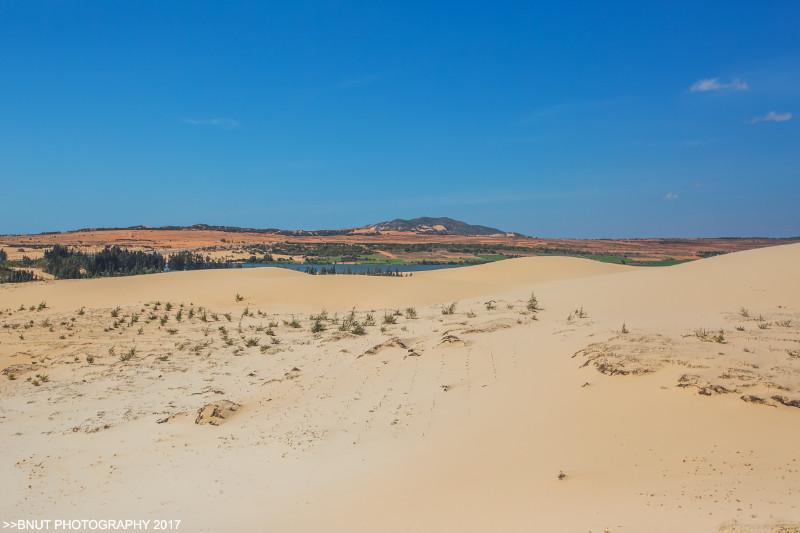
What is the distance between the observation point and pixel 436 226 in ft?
422

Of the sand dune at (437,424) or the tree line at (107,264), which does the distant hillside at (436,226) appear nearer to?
the tree line at (107,264)

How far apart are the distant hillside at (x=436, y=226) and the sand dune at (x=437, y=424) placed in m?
111

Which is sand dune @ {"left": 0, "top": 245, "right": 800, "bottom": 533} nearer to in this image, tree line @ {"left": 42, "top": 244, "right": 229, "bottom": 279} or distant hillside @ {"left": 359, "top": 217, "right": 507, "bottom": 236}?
tree line @ {"left": 42, "top": 244, "right": 229, "bottom": 279}

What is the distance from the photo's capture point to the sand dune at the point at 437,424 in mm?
4273

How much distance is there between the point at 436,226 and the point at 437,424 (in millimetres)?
123132

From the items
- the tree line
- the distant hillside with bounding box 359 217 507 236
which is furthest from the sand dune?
the distant hillside with bounding box 359 217 507 236

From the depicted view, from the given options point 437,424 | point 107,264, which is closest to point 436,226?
point 107,264

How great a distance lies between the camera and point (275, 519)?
4.44 meters

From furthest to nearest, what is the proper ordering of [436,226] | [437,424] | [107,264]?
[436,226] → [107,264] → [437,424]

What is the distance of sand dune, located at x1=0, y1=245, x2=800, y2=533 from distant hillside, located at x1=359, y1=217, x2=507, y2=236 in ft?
365

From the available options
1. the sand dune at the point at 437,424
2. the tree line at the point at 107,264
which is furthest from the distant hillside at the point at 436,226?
the sand dune at the point at 437,424

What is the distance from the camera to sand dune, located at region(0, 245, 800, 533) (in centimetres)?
427

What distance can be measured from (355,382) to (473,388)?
88.9 inches

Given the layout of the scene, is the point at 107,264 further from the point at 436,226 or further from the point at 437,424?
the point at 436,226
